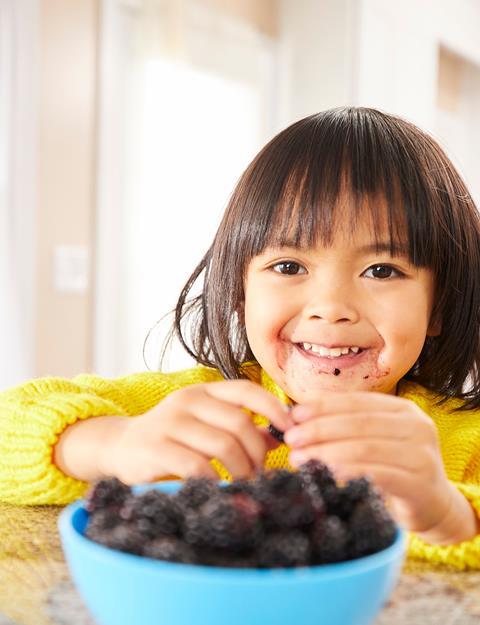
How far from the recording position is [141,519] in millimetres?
449

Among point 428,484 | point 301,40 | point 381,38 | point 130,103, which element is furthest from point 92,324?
point 428,484

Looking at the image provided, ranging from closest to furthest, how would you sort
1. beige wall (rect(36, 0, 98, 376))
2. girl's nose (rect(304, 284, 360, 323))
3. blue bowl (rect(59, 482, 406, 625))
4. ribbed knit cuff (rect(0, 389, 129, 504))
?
1. blue bowl (rect(59, 482, 406, 625))
2. ribbed knit cuff (rect(0, 389, 129, 504))
3. girl's nose (rect(304, 284, 360, 323))
4. beige wall (rect(36, 0, 98, 376))

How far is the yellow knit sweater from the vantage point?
0.72m

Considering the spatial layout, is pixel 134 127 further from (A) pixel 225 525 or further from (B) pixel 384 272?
(A) pixel 225 525

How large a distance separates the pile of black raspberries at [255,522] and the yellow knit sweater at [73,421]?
0.21 metres

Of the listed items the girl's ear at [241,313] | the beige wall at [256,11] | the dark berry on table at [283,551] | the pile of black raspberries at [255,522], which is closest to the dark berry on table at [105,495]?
the pile of black raspberries at [255,522]

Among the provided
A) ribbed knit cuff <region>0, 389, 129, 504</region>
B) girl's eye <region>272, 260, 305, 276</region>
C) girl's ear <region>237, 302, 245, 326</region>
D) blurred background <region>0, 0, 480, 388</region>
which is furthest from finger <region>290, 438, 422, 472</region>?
blurred background <region>0, 0, 480, 388</region>

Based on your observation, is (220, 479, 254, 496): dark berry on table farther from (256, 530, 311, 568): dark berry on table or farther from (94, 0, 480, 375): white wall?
(94, 0, 480, 375): white wall

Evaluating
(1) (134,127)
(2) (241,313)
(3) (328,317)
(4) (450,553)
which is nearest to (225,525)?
(4) (450,553)

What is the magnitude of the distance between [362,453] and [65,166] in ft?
8.26

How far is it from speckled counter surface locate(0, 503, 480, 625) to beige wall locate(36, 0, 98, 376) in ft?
7.42

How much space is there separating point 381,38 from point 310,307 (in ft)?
11.4

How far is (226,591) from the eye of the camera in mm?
404

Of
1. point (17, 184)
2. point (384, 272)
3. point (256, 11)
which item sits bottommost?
point (384, 272)
